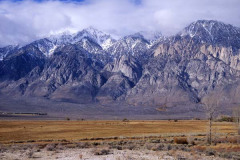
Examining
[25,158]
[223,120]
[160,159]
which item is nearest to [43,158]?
[25,158]

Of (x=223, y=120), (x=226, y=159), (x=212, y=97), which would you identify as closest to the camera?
(x=226, y=159)

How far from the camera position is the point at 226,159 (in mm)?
31938

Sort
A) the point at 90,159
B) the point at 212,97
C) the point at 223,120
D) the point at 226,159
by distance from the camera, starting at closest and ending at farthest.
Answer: the point at 90,159, the point at 226,159, the point at 212,97, the point at 223,120

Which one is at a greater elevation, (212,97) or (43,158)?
(212,97)

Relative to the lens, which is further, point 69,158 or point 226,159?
point 226,159

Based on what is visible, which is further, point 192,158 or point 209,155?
point 209,155

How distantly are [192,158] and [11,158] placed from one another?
1575 cm

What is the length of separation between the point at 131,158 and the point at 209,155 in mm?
9237

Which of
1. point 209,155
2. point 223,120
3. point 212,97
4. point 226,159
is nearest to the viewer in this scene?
point 226,159

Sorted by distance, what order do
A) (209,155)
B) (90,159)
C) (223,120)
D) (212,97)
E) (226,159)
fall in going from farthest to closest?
(223,120) < (212,97) < (209,155) < (226,159) < (90,159)

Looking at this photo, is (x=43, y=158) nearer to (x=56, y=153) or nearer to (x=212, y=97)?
(x=56, y=153)

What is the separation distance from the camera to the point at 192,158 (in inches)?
1199

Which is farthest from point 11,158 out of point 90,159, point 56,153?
point 90,159

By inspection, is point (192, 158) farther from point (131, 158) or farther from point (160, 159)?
point (131, 158)
